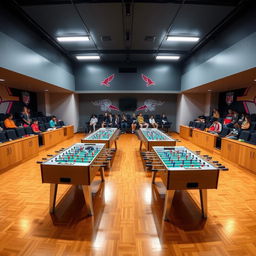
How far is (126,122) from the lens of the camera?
28.2 feet

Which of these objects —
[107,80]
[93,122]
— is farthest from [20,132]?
[107,80]

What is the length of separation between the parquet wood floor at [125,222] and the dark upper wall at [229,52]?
2.86 m

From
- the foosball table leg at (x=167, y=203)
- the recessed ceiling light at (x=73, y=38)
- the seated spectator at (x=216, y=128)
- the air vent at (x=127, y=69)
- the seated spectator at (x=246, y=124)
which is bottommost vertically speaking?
the foosball table leg at (x=167, y=203)

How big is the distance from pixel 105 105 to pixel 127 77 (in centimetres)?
221

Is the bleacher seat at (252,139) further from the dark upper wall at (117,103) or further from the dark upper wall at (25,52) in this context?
the dark upper wall at (25,52)

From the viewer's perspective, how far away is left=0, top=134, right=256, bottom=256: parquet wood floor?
161cm

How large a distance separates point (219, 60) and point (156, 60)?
3.94 metres

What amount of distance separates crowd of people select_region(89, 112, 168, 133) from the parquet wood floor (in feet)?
18.3

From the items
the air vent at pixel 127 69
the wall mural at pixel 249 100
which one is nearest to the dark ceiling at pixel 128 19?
the air vent at pixel 127 69

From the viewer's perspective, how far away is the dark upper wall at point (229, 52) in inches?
130

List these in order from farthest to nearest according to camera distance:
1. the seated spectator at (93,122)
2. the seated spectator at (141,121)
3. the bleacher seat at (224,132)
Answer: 1. the seated spectator at (141,121)
2. the seated spectator at (93,122)
3. the bleacher seat at (224,132)

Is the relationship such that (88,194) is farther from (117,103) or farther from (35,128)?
(117,103)

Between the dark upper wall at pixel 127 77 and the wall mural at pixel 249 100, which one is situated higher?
the dark upper wall at pixel 127 77

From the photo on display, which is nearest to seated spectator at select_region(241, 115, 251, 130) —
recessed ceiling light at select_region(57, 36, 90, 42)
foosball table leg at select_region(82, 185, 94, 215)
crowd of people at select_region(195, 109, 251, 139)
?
crowd of people at select_region(195, 109, 251, 139)
